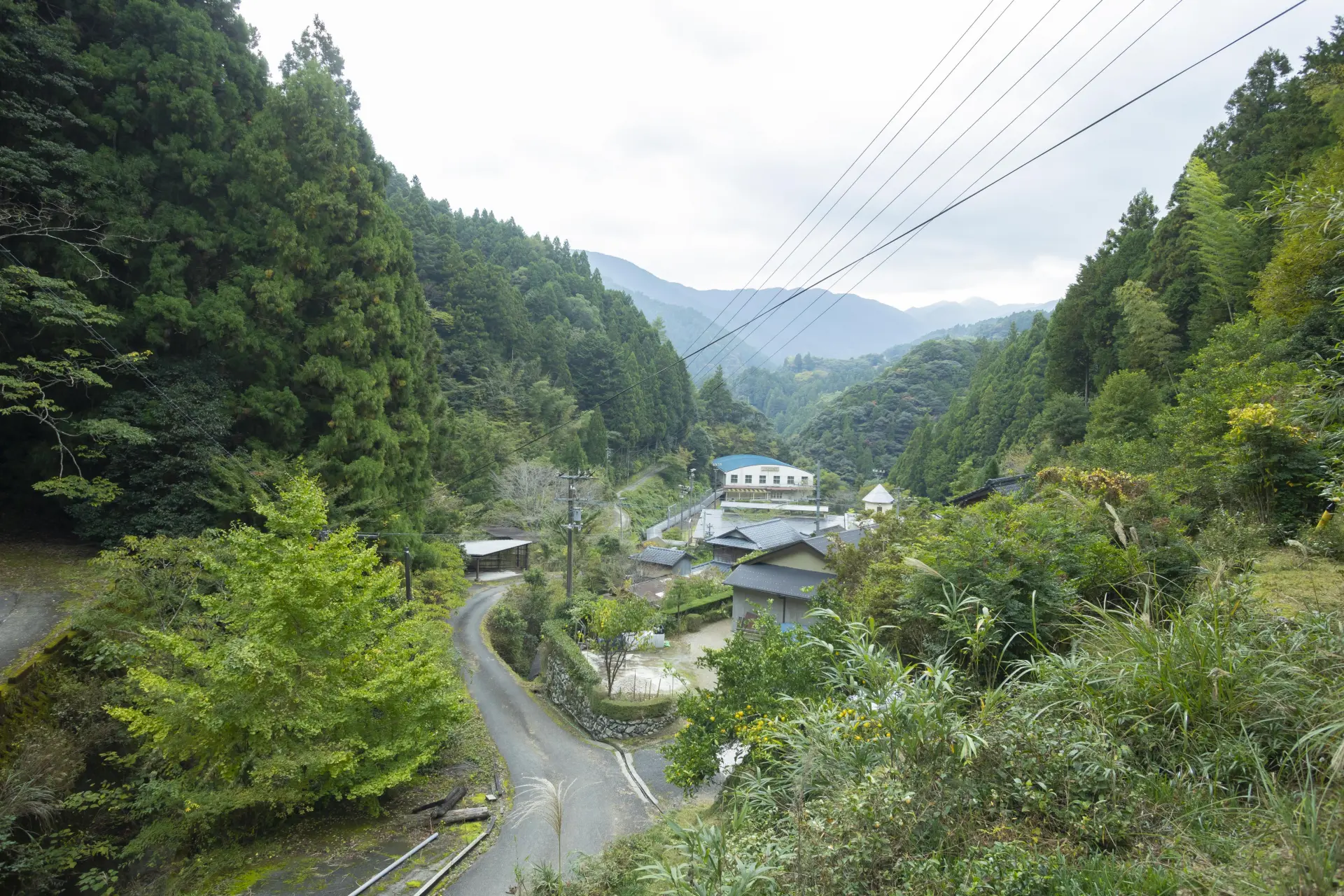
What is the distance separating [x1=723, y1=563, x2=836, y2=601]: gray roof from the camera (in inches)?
657

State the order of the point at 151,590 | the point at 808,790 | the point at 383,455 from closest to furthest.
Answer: the point at 808,790, the point at 151,590, the point at 383,455

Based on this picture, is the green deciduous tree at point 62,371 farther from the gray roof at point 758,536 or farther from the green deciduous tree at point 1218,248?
the green deciduous tree at point 1218,248

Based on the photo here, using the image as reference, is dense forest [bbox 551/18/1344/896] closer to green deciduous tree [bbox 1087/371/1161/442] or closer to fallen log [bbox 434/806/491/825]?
fallen log [bbox 434/806/491/825]

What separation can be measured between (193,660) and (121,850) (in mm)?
3327

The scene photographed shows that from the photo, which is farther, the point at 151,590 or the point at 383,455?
the point at 383,455

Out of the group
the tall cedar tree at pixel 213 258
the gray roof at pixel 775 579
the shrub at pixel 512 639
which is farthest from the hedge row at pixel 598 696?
the tall cedar tree at pixel 213 258

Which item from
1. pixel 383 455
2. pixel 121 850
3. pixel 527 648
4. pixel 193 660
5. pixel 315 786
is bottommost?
pixel 527 648

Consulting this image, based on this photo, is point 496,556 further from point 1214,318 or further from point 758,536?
point 1214,318

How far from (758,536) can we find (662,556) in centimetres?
558

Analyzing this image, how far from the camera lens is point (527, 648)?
1908 centimetres

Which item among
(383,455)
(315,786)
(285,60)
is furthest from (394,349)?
(285,60)

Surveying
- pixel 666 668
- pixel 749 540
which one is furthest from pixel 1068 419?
pixel 666 668

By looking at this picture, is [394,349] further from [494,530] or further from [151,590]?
[494,530]

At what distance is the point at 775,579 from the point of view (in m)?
17.4
